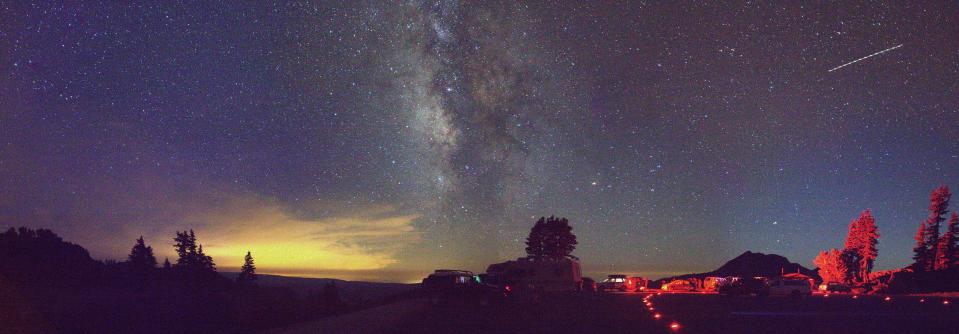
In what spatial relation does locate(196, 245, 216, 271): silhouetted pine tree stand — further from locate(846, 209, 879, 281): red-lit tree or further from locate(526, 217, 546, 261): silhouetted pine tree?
locate(846, 209, 879, 281): red-lit tree

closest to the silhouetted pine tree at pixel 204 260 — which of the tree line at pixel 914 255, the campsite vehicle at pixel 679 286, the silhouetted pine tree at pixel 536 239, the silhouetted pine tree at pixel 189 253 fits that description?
the silhouetted pine tree at pixel 189 253

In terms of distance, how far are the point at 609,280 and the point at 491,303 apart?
40.7 m

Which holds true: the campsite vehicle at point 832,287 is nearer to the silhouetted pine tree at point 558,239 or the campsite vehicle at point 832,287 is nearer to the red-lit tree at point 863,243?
the red-lit tree at point 863,243

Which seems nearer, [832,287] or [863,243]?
[832,287]

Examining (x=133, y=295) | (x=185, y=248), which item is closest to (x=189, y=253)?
(x=185, y=248)

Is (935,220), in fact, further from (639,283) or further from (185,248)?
(185,248)

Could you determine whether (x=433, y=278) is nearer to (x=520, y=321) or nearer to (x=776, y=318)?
(x=520, y=321)

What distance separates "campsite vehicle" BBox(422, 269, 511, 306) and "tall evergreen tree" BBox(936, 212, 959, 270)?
2852 inches

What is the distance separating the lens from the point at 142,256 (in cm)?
9856

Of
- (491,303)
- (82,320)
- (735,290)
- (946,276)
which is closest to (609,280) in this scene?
(735,290)

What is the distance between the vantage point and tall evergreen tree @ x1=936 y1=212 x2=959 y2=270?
254ft

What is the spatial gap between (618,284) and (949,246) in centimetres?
4394

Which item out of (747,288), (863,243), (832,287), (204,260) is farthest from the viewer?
(204,260)

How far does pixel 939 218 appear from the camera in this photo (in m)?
79.2
